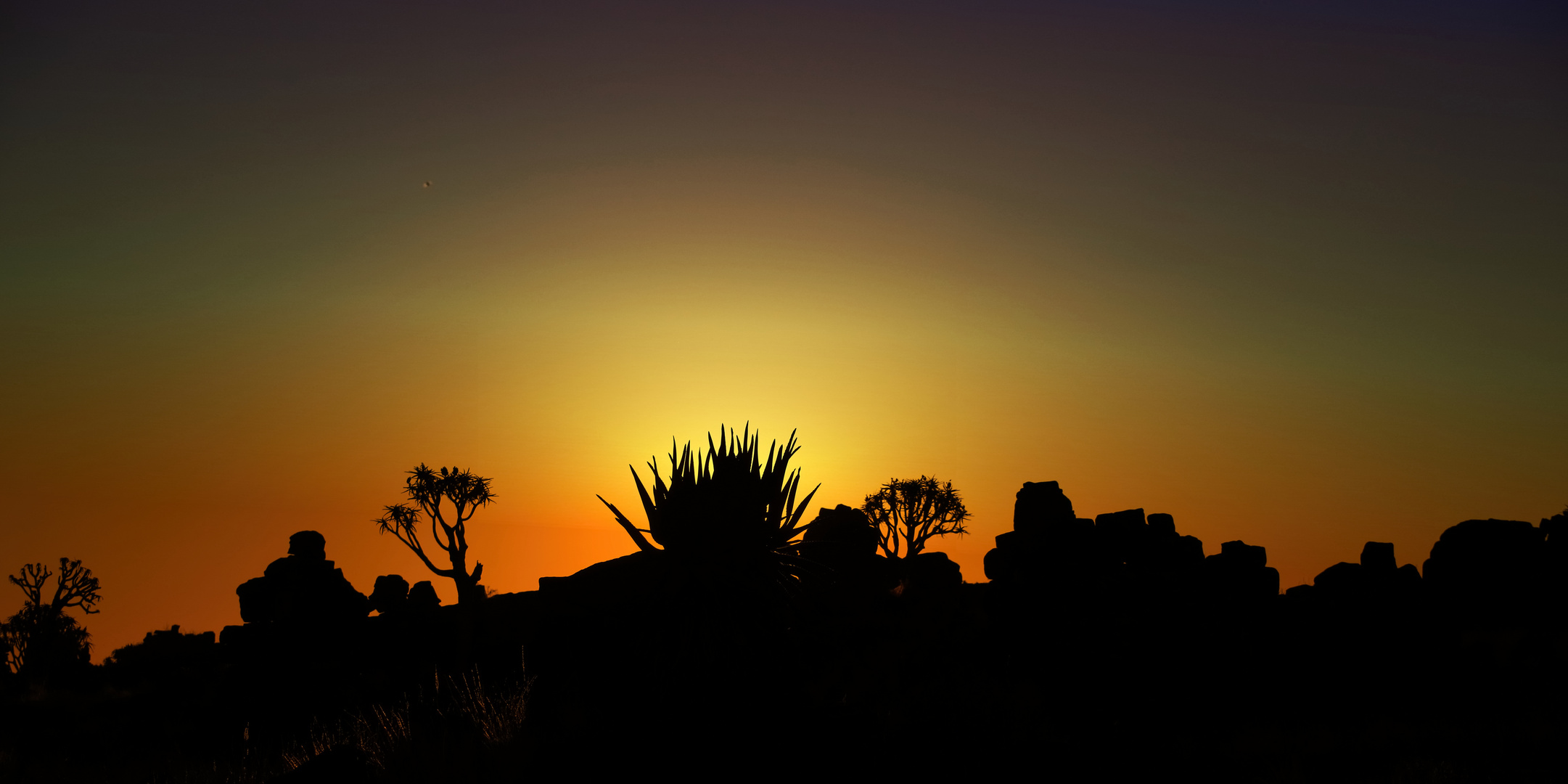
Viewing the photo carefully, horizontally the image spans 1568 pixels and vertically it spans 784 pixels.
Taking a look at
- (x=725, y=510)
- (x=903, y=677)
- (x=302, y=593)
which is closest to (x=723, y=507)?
(x=725, y=510)

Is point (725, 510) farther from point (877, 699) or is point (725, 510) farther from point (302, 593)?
point (302, 593)

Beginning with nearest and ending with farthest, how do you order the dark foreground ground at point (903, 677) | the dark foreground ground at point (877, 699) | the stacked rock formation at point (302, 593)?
the dark foreground ground at point (877, 699) → the dark foreground ground at point (903, 677) → the stacked rock formation at point (302, 593)

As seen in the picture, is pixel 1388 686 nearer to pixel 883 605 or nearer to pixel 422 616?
pixel 883 605

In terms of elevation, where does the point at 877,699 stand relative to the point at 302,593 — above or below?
below

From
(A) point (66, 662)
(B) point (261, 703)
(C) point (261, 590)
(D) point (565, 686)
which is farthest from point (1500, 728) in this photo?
(A) point (66, 662)

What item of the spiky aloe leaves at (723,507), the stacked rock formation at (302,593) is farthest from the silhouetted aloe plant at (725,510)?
the stacked rock formation at (302,593)

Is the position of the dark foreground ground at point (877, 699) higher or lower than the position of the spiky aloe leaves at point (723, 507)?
lower

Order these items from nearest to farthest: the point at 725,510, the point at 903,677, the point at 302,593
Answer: the point at 725,510
the point at 903,677
the point at 302,593

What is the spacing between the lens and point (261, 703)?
94.6 ft

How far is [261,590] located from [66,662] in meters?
12.2

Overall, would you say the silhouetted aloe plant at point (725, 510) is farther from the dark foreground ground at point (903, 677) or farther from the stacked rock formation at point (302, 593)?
the stacked rock formation at point (302, 593)

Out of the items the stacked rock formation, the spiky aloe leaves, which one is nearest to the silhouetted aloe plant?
the spiky aloe leaves

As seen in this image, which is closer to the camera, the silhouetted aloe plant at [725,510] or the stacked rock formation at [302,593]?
the silhouetted aloe plant at [725,510]

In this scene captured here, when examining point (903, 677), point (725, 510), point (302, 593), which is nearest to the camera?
point (725, 510)
